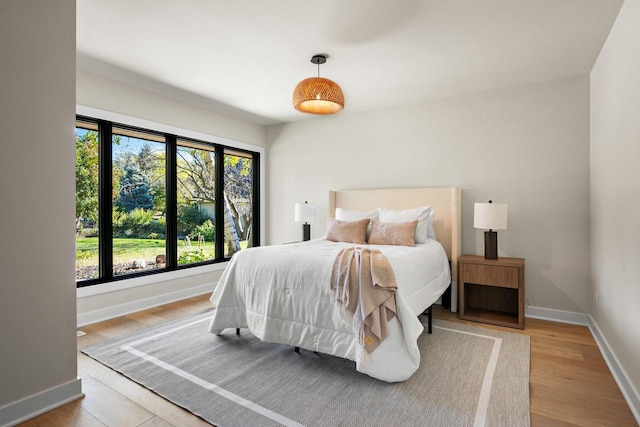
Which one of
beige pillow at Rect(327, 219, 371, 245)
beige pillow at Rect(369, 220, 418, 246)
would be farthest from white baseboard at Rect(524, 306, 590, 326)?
beige pillow at Rect(327, 219, 371, 245)

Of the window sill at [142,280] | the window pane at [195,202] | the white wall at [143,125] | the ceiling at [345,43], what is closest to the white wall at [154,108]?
the white wall at [143,125]

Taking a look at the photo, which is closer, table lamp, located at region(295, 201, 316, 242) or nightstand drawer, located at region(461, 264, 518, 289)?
nightstand drawer, located at region(461, 264, 518, 289)

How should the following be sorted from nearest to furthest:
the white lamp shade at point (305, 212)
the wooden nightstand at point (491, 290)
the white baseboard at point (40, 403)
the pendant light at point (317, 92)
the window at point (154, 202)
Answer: the white baseboard at point (40, 403) < the pendant light at point (317, 92) < the wooden nightstand at point (491, 290) < the window at point (154, 202) < the white lamp shade at point (305, 212)

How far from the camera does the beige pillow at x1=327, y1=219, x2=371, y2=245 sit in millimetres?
3689

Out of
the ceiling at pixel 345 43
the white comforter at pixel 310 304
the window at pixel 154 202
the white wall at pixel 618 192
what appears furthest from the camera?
the window at pixel 154 202

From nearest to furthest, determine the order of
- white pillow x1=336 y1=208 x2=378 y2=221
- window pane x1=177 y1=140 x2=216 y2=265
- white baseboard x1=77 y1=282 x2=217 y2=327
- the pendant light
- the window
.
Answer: the pendant light → white baseboard x1=77 y1=282 x2=217 y2=327 → the window → white pillow x1=336 y1=208 x2=378 y2=221 → window pane x1=177 y1=140 x2=216 y2=265

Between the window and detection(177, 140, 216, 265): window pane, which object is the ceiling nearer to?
the window

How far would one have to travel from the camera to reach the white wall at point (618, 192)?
200cm

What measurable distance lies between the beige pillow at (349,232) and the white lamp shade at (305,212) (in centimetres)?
93

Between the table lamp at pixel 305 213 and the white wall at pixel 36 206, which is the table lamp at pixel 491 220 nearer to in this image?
the table lamp at pixel 305 213

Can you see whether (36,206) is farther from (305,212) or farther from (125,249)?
(305,212)

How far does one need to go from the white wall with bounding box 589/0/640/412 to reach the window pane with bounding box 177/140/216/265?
4355 mm

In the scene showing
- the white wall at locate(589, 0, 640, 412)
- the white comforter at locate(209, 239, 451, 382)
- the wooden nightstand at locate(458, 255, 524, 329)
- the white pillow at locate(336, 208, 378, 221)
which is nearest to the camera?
the white wall at locate(589, 0, 640, 412)

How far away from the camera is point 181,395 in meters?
2.02
